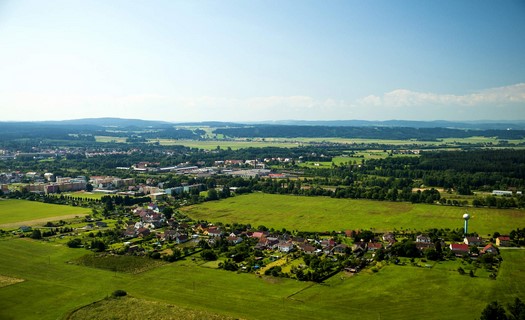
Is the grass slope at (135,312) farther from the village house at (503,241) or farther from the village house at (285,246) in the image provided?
the village house at (503,241)

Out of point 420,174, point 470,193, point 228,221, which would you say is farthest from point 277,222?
point 420,174

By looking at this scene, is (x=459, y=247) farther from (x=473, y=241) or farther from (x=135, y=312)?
(x=135, y=312)

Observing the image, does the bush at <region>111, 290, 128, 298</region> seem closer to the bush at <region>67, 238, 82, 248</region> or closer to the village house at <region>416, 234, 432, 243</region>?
the bush at <region>67, 238, 82, 248</region>

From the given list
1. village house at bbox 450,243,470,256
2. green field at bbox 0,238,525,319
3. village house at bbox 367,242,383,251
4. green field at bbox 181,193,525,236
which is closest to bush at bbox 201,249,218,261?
green field at bbox 0,238,525,319

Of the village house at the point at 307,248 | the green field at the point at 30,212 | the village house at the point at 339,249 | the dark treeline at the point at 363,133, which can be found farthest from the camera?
the dark treeline at the point at 363,133

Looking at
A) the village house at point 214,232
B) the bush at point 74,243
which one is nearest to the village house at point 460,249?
the village house at point 214,232

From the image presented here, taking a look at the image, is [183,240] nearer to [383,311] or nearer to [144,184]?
[383,311]

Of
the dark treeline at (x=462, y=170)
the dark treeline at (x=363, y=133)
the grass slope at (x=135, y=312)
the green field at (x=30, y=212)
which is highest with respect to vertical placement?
the dark treeline at (x=363, y=133)
